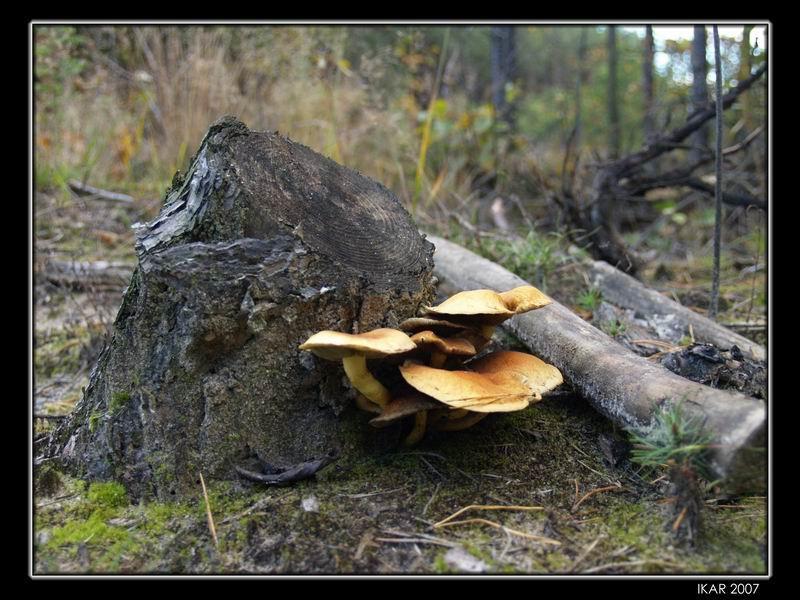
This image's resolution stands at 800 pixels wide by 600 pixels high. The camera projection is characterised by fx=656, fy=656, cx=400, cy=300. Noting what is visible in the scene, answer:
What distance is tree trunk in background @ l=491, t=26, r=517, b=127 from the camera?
978 cm

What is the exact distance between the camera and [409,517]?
2.04 m

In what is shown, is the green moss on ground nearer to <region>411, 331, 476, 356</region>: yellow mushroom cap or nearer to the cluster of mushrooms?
the cluster of mushrooms

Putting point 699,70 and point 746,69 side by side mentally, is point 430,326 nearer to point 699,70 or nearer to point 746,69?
point 699,70

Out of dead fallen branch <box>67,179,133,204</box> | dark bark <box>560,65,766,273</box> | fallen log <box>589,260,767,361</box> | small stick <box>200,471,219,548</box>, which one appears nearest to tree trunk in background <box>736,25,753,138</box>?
dark bark <box>560,65,766,273</box>

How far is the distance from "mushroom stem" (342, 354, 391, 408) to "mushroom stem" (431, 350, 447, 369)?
0.60 ft

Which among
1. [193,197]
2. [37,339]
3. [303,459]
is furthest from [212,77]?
[303,459]

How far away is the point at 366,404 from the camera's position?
2248 millimetres

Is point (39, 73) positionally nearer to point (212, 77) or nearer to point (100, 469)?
point (212, 77)

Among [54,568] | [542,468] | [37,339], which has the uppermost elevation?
[37,339]

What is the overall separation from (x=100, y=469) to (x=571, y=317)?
194cm

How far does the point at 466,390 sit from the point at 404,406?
26 centimetres

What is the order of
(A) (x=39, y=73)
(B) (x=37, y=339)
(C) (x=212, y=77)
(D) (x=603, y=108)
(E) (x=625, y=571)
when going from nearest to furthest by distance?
(E) (x=625, y=571) < (B) (x=37, y=339) < (C) (x=212, y=77) < (A) (x=39, y=73) < (D) (x=603, y=108)

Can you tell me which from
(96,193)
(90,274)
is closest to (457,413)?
(90,274)

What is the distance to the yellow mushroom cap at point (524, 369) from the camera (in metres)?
2.15
